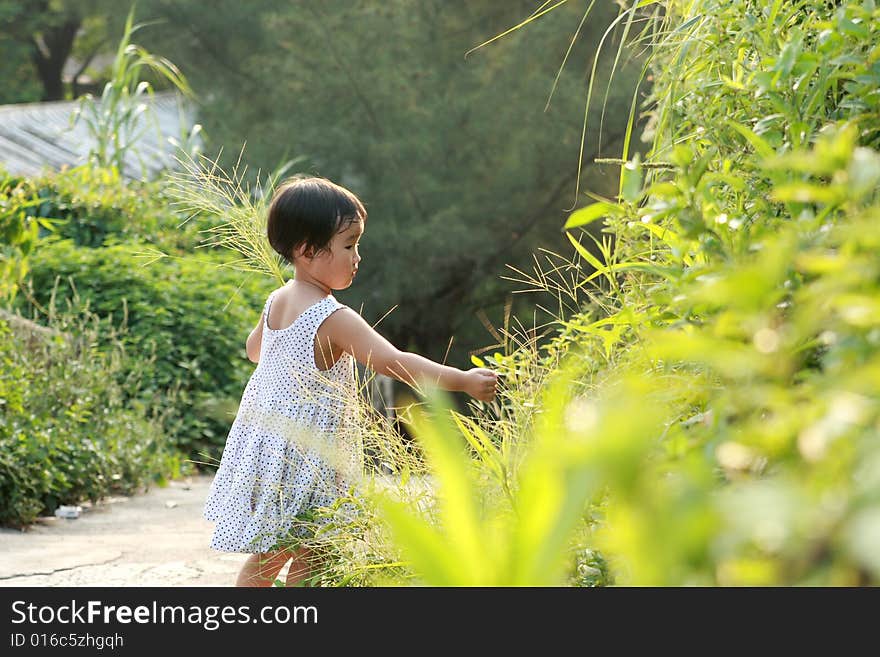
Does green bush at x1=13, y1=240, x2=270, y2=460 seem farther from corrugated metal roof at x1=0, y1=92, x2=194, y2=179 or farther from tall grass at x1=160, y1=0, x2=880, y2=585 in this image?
tall grass at x1=160, y1=0, x2=880, y2=585

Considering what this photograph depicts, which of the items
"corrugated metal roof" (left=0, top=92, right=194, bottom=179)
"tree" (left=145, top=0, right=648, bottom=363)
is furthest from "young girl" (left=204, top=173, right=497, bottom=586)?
"corrugated metal roof" (left=0, top=92, right=194, bottom=179)

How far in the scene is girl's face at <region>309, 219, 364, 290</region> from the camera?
294 cm

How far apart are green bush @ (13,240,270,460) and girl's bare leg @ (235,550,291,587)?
397cm

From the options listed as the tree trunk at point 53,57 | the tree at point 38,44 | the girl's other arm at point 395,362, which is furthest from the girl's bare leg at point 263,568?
the tree trunk at point 53,57

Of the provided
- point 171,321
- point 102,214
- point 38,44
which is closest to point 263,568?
point 171,321

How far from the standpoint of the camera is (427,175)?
433 inches

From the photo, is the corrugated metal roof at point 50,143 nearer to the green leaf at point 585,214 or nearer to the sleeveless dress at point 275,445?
the sleeveless dress at point 275,445

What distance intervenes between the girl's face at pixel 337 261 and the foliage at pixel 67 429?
7.41 ft

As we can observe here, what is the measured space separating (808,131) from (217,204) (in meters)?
1.63

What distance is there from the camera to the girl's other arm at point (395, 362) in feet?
7.76

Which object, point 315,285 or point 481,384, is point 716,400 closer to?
point 481,384

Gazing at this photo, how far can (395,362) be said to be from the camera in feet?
8.54
